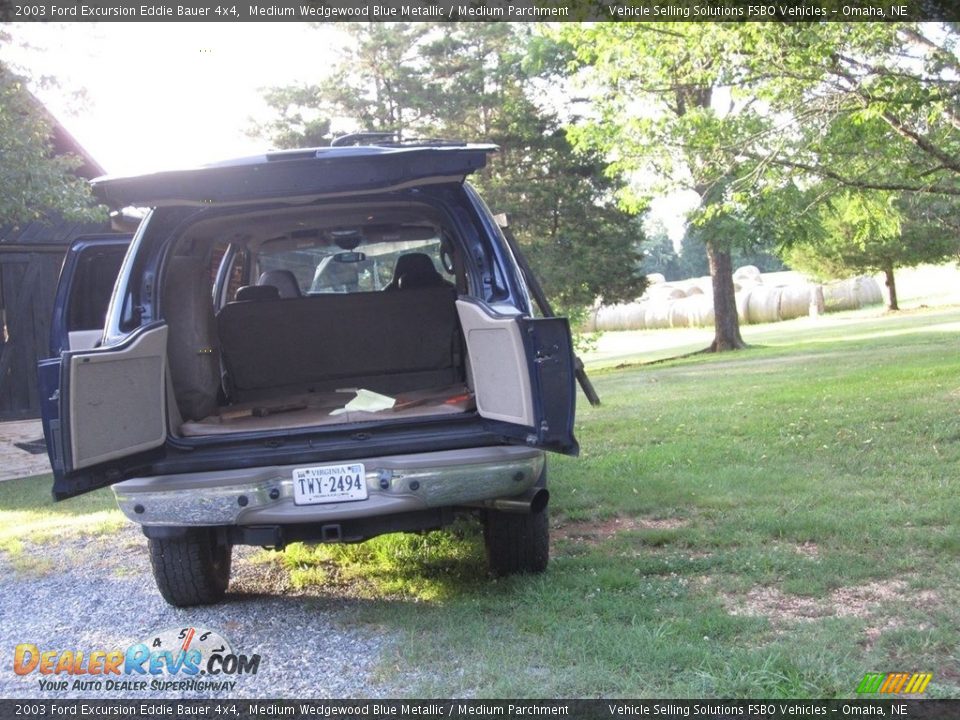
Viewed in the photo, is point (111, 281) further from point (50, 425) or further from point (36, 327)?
point (36, 327)

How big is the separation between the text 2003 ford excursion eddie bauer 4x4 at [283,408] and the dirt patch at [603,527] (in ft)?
3.05

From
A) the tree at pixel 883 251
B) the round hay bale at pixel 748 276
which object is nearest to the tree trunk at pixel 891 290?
the tree at pixel 883 251

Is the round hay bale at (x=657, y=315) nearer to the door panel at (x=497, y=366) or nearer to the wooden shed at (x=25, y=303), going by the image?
the wooden shed at (x=25, y=303)

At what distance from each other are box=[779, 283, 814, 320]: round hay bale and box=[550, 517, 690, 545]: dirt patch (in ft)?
135

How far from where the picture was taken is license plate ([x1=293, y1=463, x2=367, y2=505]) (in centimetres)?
445

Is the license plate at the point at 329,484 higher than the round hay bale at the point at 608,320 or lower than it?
higher

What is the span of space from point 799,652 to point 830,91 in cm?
672

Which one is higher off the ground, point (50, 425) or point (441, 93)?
point (441, 93)

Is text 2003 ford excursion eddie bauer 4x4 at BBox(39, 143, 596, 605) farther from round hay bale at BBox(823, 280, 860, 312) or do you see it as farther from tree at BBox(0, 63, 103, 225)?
round hay bale at BBox(823, 280, 860, 312)

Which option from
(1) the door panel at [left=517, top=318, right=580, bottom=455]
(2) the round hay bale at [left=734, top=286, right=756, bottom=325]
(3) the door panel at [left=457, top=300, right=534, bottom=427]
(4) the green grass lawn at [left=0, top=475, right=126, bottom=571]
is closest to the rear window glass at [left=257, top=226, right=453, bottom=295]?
(3) the door panel at [left=457, top=300, right=534, bottom=427]

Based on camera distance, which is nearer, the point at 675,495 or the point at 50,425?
the point at 50,425

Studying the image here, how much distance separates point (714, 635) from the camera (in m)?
4.08

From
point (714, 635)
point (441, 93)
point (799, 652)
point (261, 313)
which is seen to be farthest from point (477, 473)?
point (441, 93)

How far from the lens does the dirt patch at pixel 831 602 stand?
4250mm
